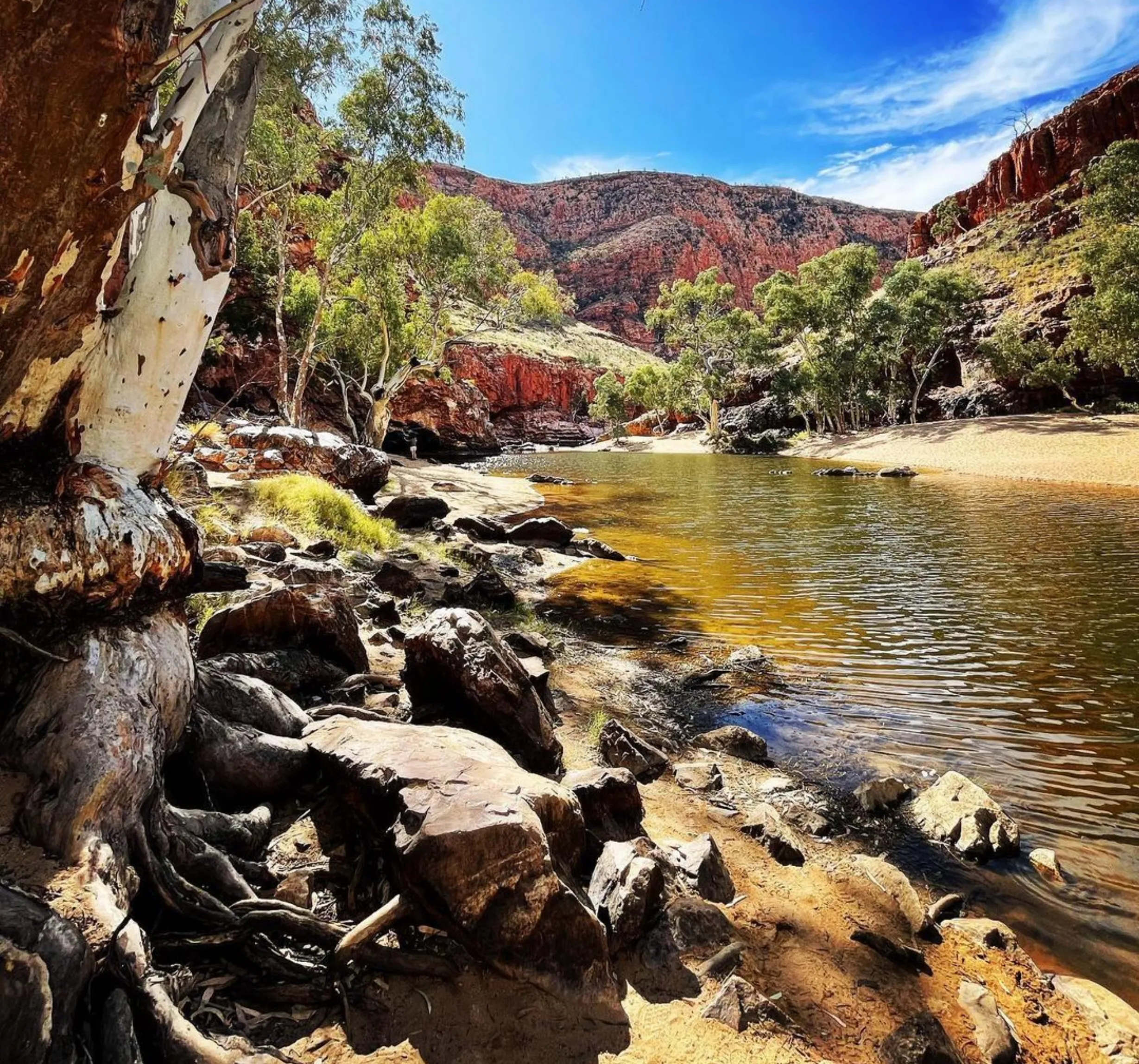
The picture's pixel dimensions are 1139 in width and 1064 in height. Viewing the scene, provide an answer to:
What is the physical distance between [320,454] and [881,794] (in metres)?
13.3

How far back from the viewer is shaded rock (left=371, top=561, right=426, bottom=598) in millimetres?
7750

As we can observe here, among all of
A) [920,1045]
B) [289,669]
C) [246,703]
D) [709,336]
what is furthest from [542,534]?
[709,336]

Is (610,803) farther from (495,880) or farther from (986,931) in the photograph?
(986,931)

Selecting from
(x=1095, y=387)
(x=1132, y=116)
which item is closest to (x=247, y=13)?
(x=1095, y=387)

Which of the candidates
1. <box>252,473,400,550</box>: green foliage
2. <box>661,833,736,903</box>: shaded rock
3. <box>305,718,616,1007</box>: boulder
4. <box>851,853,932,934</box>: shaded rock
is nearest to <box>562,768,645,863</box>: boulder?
<box>661,833,736,903</box>: shaded rock

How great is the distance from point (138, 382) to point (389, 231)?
2141cm

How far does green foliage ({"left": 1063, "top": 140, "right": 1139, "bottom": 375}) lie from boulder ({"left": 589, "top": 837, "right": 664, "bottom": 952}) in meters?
35.5

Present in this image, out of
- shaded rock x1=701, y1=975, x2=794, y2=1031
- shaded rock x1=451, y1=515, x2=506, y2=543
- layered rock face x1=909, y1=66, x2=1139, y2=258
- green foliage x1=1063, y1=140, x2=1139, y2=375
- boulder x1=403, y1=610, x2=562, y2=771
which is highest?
layered rock face x1=909, y1=66, x2=1139, y2=258

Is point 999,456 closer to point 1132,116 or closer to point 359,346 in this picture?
point 359,346

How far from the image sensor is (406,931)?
228cm

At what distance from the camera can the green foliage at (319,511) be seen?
9047 millimetres

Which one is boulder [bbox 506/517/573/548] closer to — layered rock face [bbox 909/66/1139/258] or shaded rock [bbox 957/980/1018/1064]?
shaded rock [bbox 957/980/1018/1064]

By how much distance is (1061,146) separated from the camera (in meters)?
56.8

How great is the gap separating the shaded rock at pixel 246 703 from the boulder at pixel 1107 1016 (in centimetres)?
396
